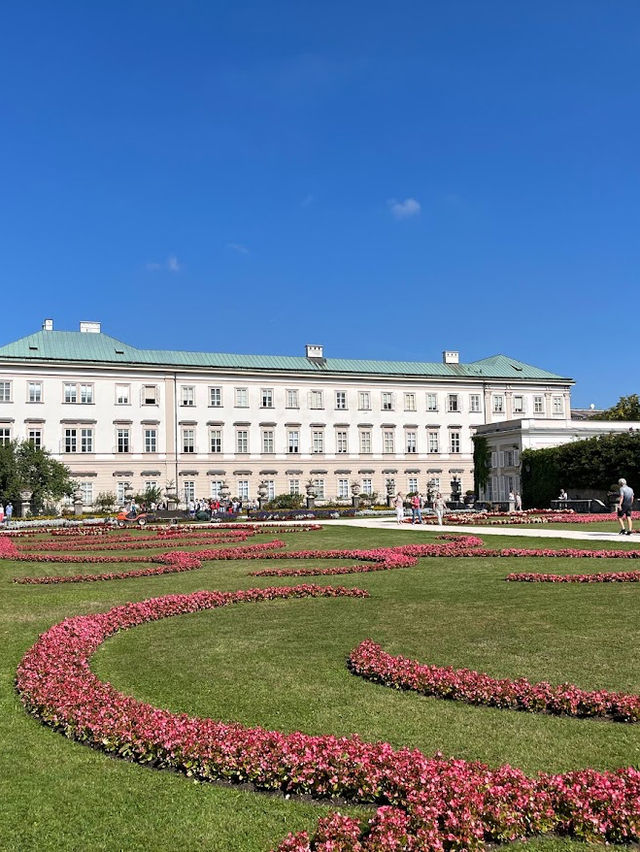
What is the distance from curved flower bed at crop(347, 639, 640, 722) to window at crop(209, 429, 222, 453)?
5848 cm

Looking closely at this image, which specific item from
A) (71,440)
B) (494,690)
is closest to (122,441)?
(71,440)

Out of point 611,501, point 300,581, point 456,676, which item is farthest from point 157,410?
point 456,676

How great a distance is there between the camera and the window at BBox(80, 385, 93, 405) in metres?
61.9

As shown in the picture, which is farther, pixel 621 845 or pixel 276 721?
pixel 276 721

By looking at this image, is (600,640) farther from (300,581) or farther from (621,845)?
(300,581)

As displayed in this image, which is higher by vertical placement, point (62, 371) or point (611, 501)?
point (62, 371)

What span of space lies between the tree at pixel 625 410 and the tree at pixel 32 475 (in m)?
50.2

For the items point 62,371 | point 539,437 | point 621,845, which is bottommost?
point 621,845

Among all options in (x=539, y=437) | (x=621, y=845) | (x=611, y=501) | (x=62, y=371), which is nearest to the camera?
(x=621, y=845)

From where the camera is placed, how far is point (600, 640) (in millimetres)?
8977

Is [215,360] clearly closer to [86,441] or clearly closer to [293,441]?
[293,441]

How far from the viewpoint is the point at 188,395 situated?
65.5 m

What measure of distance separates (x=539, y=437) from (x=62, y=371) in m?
37.4

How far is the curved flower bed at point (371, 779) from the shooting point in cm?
435
